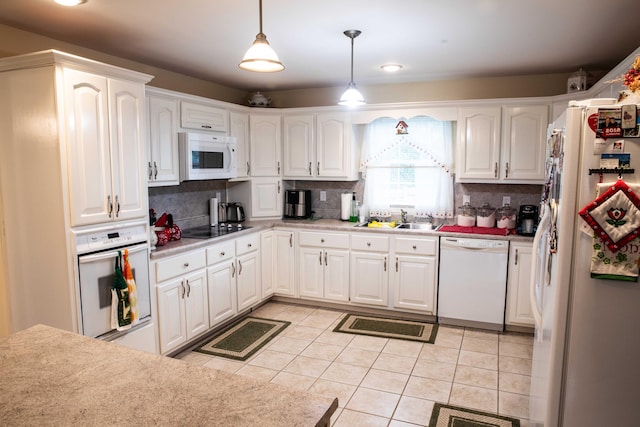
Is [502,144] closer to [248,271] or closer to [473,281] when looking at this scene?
[473,281]

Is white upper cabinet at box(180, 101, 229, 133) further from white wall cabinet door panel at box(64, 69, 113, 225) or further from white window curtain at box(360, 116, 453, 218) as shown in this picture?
white window curtain at box(360, 116, 453, 218)

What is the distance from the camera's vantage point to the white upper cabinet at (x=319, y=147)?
4828 mm

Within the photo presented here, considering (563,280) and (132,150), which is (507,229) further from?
(132,150)

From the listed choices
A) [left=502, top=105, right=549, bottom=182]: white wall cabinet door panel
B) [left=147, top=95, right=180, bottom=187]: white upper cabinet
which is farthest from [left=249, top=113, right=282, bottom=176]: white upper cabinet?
[left=502, top=105, right=549, bottom=182]: white wall cabinet door panel

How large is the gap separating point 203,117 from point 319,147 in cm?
136

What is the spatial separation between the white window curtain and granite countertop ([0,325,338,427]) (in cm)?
376

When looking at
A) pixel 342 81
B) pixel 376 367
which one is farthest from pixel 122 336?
pixel 342 81

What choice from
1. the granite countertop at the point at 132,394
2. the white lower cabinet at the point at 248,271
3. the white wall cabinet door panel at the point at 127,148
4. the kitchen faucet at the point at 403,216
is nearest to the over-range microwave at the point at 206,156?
the white lower cabinet at the point at 248,271

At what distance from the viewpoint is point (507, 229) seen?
4.30 meters

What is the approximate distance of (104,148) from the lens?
9.14ft

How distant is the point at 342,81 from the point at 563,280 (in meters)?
3.58

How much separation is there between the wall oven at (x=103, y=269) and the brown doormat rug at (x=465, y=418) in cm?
213

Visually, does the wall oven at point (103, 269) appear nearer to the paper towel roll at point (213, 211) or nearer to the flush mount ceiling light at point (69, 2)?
the flush mount ceiling light at point (69, 2)

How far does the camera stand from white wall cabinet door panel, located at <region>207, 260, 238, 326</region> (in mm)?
3893
